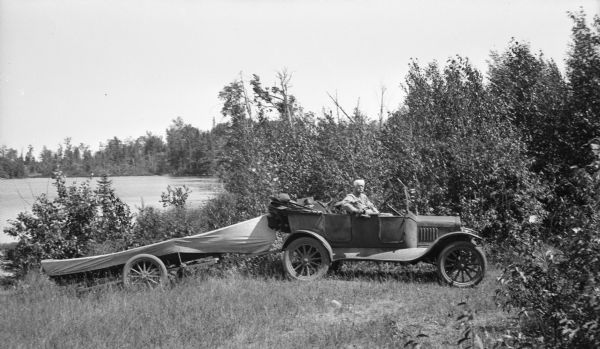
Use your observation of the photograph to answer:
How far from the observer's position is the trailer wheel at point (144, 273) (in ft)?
27.1

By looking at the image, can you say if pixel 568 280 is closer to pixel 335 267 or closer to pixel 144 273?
pixel 335 267

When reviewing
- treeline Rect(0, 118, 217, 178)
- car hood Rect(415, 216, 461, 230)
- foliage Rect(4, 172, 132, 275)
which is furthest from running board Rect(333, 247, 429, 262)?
treeline Rect(0, 118, 217, 178)

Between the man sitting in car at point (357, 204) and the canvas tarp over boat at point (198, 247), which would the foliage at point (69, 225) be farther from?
the man sitting in car at point (357, 204)

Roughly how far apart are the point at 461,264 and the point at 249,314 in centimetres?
348

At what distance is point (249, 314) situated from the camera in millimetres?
6801

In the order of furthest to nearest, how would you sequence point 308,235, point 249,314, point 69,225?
point 69,225
point 308,235
point 249,314

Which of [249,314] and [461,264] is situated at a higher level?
[461,264]

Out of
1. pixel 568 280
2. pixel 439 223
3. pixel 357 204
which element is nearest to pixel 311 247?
pixel 357 204

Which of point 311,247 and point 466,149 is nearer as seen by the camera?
point 311,247

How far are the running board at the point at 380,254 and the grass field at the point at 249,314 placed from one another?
1.24 feet

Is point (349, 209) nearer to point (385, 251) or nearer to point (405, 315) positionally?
point (385, 251)

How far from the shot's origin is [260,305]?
23.6ft

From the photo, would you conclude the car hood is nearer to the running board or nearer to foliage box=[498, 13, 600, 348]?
the running board

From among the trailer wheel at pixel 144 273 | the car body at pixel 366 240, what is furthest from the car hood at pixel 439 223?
the trailer wheel at pixel 144 273
